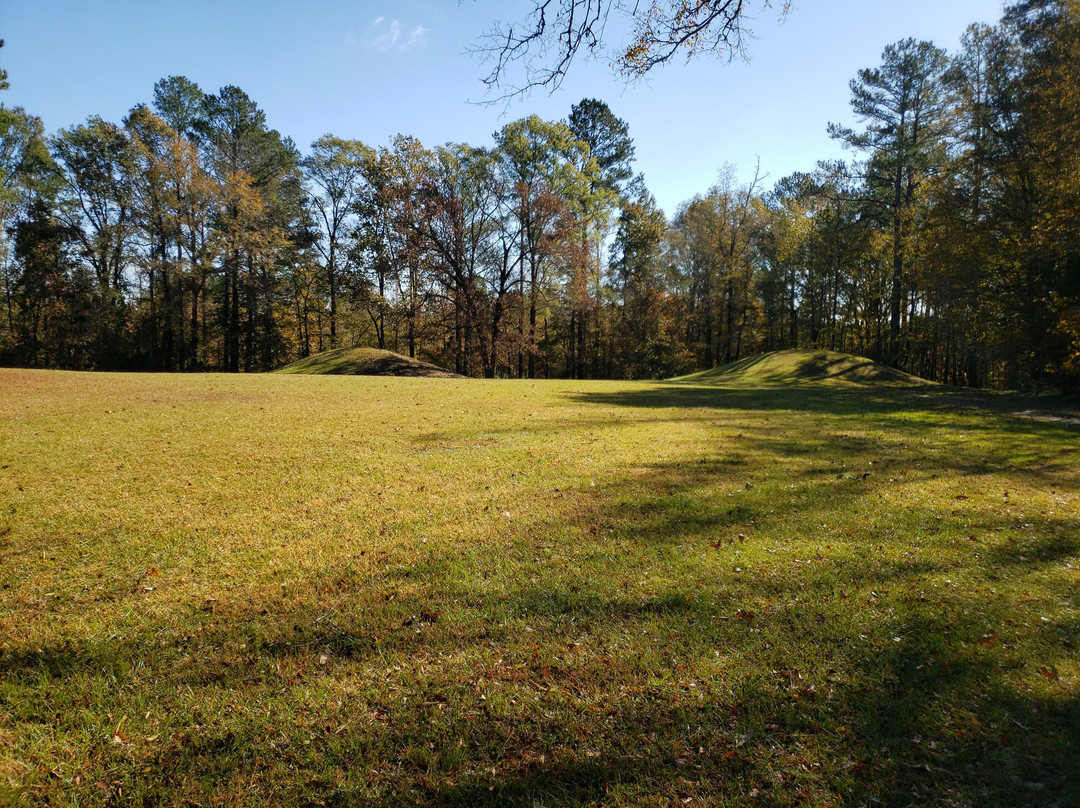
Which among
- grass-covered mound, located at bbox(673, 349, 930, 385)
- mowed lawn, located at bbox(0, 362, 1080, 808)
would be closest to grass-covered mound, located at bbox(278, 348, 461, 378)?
grass-covered mound, located at bbox(673, 349, 930, 385)

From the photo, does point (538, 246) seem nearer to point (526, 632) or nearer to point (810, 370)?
point (810, 370)

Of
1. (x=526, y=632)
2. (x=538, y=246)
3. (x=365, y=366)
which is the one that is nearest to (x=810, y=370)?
(x=538, y=246)

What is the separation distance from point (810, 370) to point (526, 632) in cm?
2992

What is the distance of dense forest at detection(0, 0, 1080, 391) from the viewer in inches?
811

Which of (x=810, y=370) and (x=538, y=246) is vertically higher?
(x=538, y=246)

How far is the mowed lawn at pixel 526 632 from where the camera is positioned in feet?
8.39

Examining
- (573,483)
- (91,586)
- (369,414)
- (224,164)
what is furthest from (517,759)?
(224,164)

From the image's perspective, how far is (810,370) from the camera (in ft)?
94.3

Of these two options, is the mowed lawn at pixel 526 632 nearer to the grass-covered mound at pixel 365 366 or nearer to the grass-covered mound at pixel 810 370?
the grass-covered mound at pixel 810 370

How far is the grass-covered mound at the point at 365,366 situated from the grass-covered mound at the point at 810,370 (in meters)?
18.0

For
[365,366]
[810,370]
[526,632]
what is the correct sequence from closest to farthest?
1. [526,632]
2. [810,370]
3. [365,366]

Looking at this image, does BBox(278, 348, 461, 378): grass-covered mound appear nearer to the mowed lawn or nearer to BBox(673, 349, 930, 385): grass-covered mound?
BBox(673, 349, 930, 385): grass-covered mound

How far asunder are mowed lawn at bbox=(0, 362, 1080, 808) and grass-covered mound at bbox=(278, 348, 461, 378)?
22095 mm

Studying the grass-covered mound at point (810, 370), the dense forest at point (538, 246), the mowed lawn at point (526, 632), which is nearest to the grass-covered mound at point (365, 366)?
the dense forest at point (538, 246)
